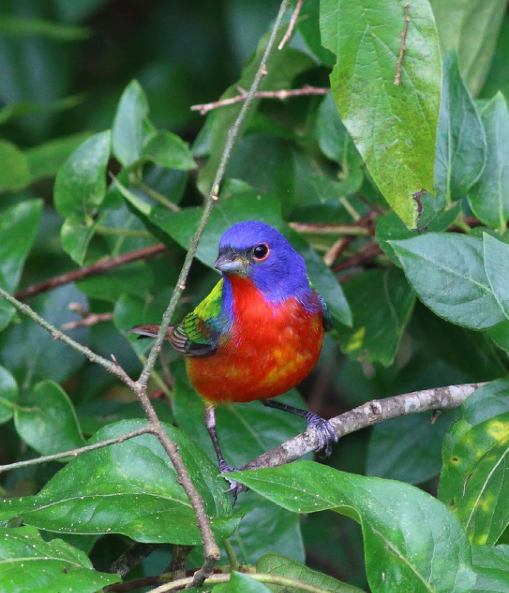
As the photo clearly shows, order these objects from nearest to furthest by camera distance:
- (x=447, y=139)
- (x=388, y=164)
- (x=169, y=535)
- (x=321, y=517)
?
1. (x=169, y=535)
2. (x=388, y=164)
3. (x=447, y=139)
4. (x=321, y=517)

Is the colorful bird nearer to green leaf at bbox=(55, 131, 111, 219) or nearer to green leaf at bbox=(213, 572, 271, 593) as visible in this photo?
green leaf at bbox=(55, 131, 111, 219)

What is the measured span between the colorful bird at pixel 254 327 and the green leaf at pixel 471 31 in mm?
1422

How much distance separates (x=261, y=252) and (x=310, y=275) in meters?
0.26

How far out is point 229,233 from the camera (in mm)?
3529

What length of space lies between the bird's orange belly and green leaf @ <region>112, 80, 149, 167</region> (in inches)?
43.3

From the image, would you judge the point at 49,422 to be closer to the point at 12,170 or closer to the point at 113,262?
the point at 113,262

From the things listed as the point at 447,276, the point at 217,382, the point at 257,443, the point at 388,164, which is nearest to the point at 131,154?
the point at 217,382

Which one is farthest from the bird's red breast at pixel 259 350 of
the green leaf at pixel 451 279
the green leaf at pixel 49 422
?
the green leaf at pixel 451 279

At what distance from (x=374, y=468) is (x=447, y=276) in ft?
5.58

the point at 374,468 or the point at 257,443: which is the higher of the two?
the point at 257,443

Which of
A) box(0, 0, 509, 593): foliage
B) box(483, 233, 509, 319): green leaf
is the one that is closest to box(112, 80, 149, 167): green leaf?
box(0, 0, 509, 593): foliage

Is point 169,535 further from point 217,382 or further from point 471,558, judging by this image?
point 217,382

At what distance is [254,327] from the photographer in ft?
12.2

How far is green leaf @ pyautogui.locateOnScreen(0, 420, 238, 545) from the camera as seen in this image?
221 cm
